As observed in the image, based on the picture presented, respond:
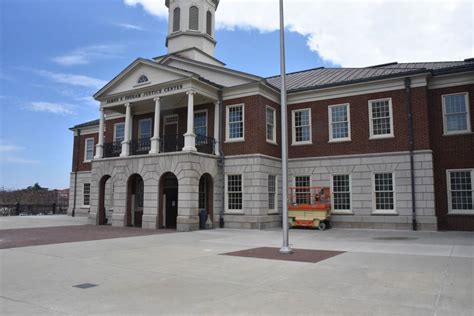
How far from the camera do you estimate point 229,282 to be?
27.0 ft

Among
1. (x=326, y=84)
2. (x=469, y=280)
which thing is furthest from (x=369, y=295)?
(x=326, y=84)

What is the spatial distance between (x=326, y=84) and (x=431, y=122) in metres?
6.24

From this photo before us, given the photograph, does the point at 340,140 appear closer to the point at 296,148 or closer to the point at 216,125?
the point at 296,148

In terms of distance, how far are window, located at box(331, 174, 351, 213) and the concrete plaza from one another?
874 cm

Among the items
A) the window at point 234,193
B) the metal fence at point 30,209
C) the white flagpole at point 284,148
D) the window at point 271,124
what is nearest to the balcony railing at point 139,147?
the window at point 234,193

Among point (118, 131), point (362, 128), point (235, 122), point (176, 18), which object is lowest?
point (362, 128)

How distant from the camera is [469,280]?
8.22 m

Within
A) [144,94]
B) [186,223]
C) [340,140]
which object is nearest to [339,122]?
[340,140]

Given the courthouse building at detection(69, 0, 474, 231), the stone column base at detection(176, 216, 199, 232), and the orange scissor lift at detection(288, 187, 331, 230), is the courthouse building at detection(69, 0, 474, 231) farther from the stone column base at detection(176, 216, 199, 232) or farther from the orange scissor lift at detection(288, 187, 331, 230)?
the orange scissor lift at detection(288, 187, 331, 230)

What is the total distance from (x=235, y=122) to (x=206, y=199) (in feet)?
16.4

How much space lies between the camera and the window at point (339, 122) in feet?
76.3

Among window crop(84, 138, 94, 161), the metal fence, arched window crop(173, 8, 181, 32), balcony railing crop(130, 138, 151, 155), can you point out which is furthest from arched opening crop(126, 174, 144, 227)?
the metal fence

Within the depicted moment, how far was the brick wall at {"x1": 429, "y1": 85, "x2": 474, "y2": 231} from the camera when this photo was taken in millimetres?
20156

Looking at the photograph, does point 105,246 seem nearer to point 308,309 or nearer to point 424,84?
point 308,309
